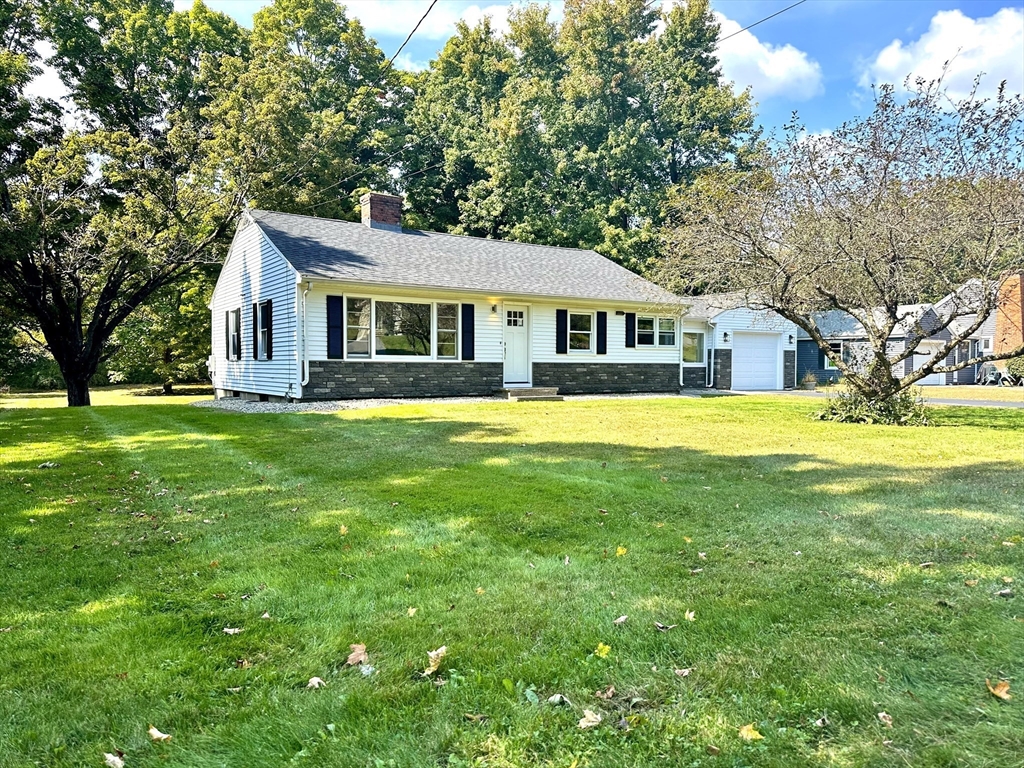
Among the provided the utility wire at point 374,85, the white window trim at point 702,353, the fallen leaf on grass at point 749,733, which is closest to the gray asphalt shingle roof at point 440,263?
the white window trim at point 702,353

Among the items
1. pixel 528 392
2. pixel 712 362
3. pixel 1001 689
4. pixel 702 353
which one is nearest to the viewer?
pixel 1001 689

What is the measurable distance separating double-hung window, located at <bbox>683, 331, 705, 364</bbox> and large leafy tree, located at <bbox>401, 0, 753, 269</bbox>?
787 cm

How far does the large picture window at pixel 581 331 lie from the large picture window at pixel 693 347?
198 inches

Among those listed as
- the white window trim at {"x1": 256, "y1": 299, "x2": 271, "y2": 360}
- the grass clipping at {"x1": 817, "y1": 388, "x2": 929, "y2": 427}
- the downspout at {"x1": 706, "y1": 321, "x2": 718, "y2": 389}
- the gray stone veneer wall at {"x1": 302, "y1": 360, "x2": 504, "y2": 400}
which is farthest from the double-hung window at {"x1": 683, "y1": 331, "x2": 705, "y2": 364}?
the white window trim at {"x1": 256, "y1": 299, "x2": 271, "y2": 360}

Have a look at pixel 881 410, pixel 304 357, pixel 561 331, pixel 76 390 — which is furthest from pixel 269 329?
pixel 881 410

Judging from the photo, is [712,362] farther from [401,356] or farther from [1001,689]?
[1001,689]

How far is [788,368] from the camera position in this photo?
2478 cm

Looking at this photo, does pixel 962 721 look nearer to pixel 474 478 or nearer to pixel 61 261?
pixel 474 478

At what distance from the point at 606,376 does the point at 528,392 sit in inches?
128

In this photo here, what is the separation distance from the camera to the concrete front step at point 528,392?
15648mm

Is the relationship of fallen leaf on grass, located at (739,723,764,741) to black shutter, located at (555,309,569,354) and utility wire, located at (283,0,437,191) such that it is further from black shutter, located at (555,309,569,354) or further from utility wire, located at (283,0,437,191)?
black shutter, located at (555,309,569,354)

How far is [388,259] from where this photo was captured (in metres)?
15.8

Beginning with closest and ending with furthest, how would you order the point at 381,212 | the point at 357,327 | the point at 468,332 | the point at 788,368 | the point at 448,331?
the point at 357,327, the point at 448,331, the point at 468,332, the point at 381,212, the point at 788,368

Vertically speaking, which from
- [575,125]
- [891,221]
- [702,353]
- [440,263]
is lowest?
[702,353]
